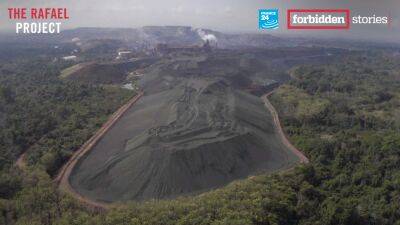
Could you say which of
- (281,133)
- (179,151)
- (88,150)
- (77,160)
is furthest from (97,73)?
(179,151)

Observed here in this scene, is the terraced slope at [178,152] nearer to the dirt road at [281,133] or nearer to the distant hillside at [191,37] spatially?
the dirt road at [281,133]

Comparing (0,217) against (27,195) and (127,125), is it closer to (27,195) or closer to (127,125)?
(27,195)

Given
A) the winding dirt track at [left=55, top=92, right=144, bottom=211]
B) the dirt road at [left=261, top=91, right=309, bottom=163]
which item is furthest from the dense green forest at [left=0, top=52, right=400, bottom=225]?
the winding dirt track at [left=55, top=92, right=144, bottom=211]

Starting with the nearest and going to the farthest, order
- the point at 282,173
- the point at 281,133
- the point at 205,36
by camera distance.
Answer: the point at 282,173
the point at 281,133
the point at 205,36

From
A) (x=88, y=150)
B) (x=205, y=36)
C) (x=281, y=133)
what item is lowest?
(x=88, y=150)

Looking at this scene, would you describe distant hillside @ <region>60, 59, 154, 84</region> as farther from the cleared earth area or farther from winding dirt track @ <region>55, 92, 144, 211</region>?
winding dirt track @ <region>55, 92, 144, 211</region>

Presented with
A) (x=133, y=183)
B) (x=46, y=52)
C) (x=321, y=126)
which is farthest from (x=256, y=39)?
(x=133, y=183)

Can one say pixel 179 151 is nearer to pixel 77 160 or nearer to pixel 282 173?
pixel 282 173
